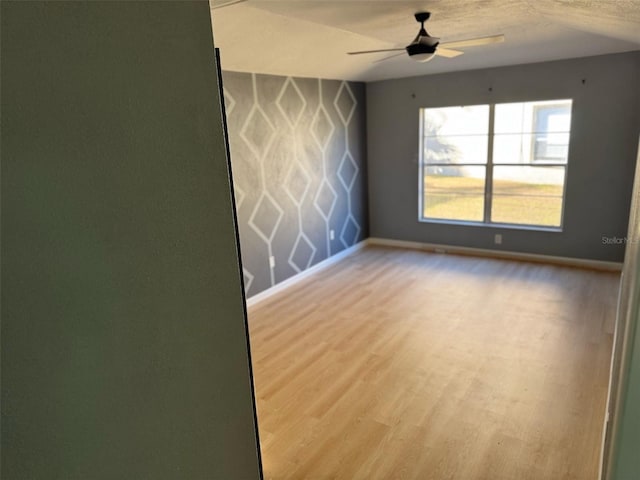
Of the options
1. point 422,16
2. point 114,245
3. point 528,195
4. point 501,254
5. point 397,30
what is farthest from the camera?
point 501,254

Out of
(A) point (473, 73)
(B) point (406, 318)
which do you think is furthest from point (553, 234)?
(B) point (406, 318)

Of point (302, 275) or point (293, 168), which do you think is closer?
point (293, 168)

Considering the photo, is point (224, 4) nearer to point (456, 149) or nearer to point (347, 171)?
point (347, 171)

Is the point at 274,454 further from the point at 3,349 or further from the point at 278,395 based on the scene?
the point at 3,349

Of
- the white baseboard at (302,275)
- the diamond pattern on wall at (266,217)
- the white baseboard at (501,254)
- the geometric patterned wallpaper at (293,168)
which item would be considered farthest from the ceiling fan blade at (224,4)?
the white baseboard at (501,254)

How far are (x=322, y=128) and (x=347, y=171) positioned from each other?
81 centimetres

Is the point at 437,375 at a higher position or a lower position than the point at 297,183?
lower

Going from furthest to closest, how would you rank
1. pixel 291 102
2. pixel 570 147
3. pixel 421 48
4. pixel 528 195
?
pixel 528 195, pixel 570 147, pixel 291 102, pixel 421 48

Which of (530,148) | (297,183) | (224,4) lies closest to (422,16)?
(224,4)

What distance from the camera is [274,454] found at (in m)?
2.44

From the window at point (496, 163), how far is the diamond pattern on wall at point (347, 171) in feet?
3.11

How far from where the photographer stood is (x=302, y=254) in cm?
525

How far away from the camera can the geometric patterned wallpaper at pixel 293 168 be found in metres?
4.33

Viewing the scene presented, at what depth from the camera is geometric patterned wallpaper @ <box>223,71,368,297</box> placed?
4.33 m
